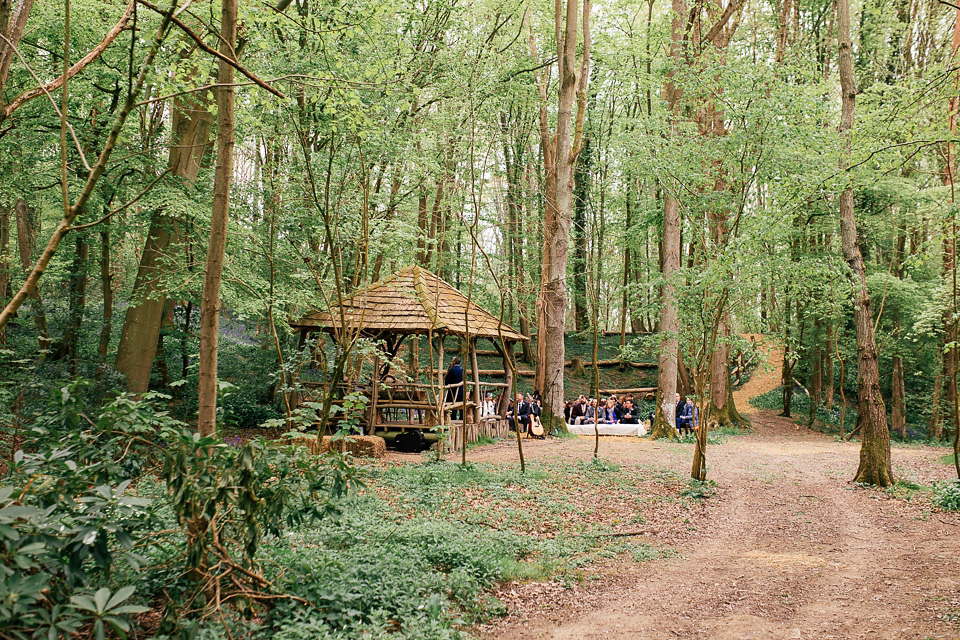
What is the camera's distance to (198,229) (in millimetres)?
10562

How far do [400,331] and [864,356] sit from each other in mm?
8192

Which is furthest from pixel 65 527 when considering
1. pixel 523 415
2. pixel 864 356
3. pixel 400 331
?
pixel 523 415

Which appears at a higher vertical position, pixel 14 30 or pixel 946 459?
pixel 14 30

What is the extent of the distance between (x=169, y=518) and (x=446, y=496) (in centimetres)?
319

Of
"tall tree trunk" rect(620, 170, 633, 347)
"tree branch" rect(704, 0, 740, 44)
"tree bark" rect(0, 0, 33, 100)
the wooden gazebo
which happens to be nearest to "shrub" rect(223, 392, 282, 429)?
the wooden gazebo

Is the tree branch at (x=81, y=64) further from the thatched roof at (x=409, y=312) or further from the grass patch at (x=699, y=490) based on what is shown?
the thatched roof at (x=409, y=312)

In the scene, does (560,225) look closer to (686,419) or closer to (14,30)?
(686,419)

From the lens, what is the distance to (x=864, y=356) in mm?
8742

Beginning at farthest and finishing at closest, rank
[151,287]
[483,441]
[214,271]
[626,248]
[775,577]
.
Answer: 1. [626,248]
2. [483,441]
3. [151,287]
4. [775,577]
5. [214,271]

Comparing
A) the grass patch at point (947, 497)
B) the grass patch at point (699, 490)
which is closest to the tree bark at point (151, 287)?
the grass patch at point (699, 490)

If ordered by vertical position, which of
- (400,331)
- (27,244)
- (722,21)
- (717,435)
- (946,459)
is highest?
(722,21)

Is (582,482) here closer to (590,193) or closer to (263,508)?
(263,508)

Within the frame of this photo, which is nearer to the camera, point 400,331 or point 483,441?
point 400,331

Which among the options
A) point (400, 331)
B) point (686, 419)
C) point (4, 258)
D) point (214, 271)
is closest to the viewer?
point (214, 271)
